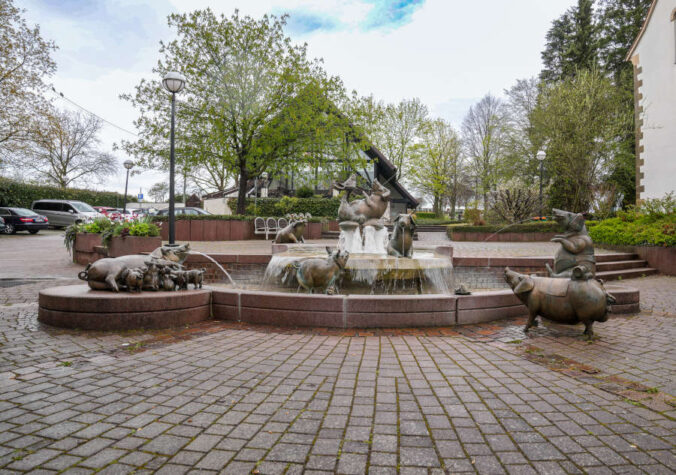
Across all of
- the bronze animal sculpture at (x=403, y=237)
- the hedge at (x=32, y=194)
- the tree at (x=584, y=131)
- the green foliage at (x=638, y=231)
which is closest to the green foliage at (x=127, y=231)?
A: the bronze animal sculpture at (x=403, y=237)

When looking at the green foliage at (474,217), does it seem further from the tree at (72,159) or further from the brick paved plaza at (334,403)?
the tree at (72,159)

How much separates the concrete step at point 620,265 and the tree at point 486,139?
2744cm

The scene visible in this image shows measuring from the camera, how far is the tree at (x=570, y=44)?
32.9 meters

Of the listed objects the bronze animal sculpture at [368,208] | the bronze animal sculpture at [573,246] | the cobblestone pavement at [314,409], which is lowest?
the cobblestone pavement at [314,409]

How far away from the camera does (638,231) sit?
513 inches

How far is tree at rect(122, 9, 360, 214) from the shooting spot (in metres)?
18.9

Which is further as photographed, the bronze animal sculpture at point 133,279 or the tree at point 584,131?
the tree at point 584,131

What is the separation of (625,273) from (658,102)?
13933 mm

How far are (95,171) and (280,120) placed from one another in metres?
34.8

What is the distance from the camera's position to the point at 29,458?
2102 mm

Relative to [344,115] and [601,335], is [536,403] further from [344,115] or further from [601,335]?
[344,115]

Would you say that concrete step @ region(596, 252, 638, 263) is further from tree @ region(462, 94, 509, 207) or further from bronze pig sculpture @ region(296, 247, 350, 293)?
tree @ region(462, 94, 509, 207)

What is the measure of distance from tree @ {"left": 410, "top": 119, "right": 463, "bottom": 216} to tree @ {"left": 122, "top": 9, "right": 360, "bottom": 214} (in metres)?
24.0

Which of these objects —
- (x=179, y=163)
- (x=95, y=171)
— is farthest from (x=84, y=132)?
(x=179, y=163)
